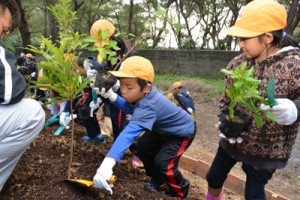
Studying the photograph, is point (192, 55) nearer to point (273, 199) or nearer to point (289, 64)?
point (273, 199)

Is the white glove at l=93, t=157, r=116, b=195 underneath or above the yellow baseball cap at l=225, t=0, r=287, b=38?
underneath

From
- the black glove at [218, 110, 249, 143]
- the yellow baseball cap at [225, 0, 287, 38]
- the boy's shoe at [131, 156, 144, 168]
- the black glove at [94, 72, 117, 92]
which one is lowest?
the boy's shoe at [131, 156, 144, 168]

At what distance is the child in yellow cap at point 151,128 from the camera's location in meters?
2.19

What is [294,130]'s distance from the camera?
6.95 feet

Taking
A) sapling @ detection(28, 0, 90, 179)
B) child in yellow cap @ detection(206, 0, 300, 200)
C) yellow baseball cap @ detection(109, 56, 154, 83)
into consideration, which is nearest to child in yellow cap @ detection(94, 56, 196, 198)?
yellow baseball cap @ detection(109, 56, 154, 83)

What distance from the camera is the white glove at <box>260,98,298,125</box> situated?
1789 millimetres

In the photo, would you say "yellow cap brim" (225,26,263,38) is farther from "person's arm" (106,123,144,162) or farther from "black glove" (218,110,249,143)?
"person's arm" (106,123,144,162)

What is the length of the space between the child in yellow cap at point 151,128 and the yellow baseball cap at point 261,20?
778 millimetres

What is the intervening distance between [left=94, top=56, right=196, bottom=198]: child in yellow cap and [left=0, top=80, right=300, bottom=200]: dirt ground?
0.20 metres

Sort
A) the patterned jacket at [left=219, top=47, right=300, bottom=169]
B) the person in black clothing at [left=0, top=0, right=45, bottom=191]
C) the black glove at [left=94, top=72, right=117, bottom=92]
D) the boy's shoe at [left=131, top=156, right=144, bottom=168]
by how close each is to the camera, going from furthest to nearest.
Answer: the boy's shoe at [left=131, top=156, right=144, bottom=168] → the black glove at [left=94, top=72, right=117, bottom=92] → the patterned jacket at [left=219, top=47, right=300, bottom=169] → the person in black clothing at [left=0, top=0, right=45, bottom=191]

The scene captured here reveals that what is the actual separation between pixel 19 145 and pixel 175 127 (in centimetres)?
126

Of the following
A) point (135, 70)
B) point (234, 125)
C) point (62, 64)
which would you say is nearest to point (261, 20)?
point (234, 125)

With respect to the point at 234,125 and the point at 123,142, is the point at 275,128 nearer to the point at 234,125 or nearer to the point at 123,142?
the point at 234,125

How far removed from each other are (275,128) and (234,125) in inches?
11.2
